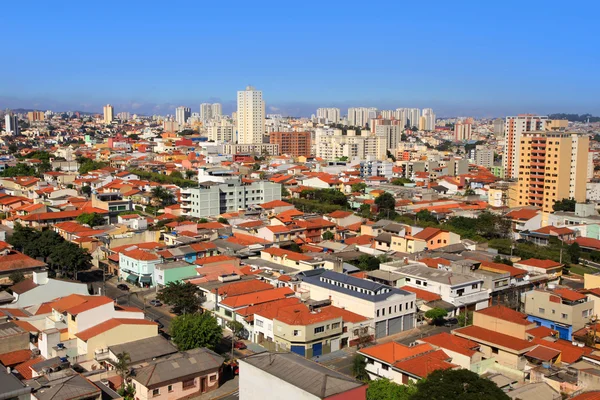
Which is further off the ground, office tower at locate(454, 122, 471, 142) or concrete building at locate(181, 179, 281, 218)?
office tower at locate(454, 122, 471, 142)

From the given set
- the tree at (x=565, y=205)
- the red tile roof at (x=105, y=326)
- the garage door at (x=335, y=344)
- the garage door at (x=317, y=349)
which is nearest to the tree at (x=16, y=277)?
the red tile roof at (x=105, y=326)

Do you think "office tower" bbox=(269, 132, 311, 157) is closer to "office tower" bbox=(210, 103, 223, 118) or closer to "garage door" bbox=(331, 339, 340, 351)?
"garage door" bbox=(331, 339, 340, 351)

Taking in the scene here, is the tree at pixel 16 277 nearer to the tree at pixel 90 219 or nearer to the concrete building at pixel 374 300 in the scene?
the tree at pixel 90 219

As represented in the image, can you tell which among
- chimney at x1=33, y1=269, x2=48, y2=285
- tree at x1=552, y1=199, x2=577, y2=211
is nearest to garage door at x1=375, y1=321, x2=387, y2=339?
chimney at x1=33, y1=269, x2=48, y2=285

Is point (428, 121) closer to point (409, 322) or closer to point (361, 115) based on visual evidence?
point (361, 115)

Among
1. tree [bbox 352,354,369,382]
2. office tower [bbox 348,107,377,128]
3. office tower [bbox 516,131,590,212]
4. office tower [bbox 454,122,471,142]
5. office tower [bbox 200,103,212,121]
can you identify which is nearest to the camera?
tree [bbox 352,354,369,382]

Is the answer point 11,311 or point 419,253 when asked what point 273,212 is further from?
point 11,311

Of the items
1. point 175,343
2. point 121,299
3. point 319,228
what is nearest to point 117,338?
point 175,343

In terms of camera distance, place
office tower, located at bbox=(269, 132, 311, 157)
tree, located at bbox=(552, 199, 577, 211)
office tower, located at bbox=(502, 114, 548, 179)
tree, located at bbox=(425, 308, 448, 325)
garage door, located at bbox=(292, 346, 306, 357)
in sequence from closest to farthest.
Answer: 1. garage door, located at bbox=(292, 346, 306, 357)
2. tree, located at bbox=(425, 308, 448, 325)
3. tree, located at bbox=(552, 199, 577, 211)
4. office tower, located at bbox=(502, 114, 548, 179)
5. office tower, located at bbox=(269, 132, 311, 157)

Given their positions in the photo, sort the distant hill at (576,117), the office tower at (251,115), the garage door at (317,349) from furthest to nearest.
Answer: the distant hill at (576,117) < the office tower at (251,115) < the garage door at (317,349)
